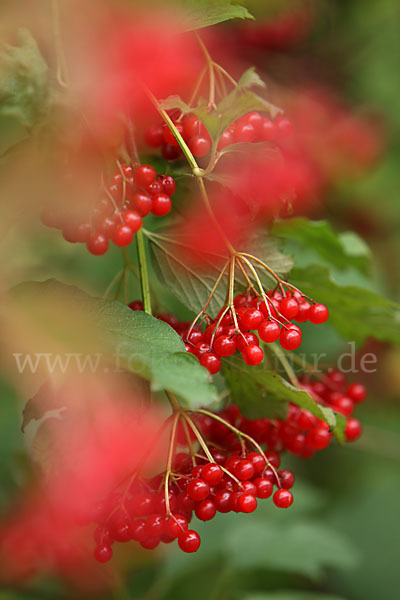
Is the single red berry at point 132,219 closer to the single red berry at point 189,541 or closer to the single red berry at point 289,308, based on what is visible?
the single red berry at point 289,308

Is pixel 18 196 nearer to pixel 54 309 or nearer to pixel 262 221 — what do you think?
pixel 54 309

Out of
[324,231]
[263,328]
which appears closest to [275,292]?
[263,328]

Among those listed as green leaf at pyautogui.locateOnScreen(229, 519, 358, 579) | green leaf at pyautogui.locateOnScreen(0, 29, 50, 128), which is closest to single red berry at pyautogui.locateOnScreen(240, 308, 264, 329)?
green leaf at pyautogui.locateOnScreen(0, 29, 50, 128)

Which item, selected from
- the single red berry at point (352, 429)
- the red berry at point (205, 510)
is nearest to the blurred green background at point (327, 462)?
the red berry at point (205, 510)

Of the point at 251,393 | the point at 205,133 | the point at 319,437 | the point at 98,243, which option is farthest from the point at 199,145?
the point at 319,437

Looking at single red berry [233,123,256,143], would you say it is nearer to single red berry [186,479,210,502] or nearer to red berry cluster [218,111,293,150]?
red berry cluster [218,111,293,150]

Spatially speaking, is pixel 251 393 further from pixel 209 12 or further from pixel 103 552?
pixel 209 12
